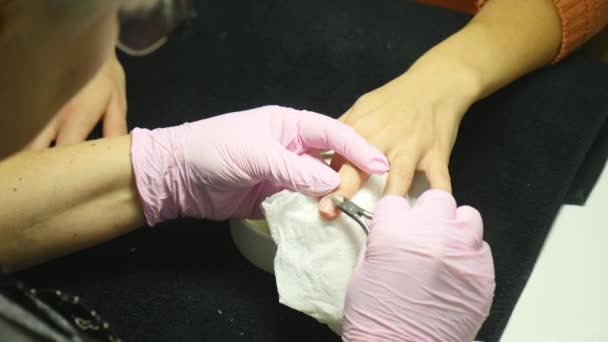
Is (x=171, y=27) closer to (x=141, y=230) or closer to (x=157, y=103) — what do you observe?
(x=141, y=230)

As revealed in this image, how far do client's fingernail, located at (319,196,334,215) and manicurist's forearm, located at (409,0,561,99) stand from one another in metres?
0.31

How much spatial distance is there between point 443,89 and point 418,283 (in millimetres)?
346

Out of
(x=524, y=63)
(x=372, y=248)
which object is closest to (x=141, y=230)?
(x=372, y=248)

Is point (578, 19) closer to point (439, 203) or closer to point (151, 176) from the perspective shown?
point (439, 203)

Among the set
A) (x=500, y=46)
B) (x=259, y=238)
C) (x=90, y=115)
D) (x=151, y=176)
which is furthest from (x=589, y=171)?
(x=90, y=115)

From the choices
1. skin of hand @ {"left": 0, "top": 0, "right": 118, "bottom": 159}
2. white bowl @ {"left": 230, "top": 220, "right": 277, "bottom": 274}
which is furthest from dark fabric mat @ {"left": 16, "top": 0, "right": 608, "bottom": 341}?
skin of hand @ {"left": 0, "top": 0, "right": 118, "bottom": 159}

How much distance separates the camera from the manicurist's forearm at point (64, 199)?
2.35 feet

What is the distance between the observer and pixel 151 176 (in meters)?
0.72

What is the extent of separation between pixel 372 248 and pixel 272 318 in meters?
0.18

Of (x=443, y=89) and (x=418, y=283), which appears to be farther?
(x=443, y=89)

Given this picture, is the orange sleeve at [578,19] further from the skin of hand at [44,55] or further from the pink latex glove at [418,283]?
the skin of hand at [44,55]

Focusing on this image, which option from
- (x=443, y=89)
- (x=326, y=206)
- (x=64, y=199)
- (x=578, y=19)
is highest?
(x=578, y=19)

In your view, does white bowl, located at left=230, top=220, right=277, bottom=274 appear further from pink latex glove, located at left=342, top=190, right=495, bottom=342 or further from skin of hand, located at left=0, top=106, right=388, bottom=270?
pink latex glove, located at left=342, top=190, right=495, bottom=342

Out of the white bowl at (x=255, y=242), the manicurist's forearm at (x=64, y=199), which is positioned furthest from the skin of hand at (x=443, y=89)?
the manicurist's forearm at (x=64, y=199)
